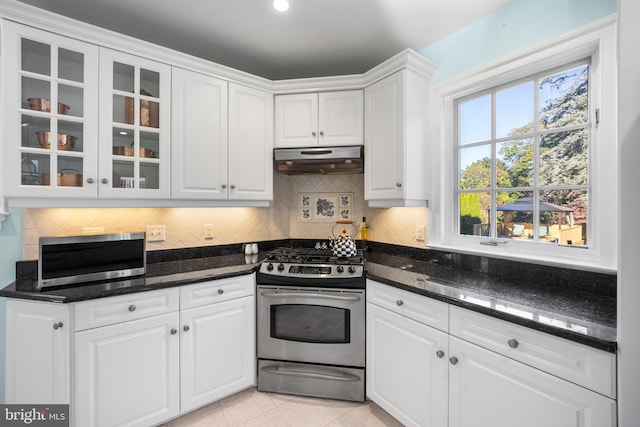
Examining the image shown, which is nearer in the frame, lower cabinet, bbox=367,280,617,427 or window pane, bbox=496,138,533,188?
lower cabinet, bbox=367,280,617,427

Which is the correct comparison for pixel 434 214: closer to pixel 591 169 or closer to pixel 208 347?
pixel 591 169

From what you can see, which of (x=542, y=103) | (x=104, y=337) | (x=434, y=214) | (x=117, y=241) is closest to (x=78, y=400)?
(x=104, y=337)

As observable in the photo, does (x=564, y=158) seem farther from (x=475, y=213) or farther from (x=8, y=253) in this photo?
(x=8, y=253)

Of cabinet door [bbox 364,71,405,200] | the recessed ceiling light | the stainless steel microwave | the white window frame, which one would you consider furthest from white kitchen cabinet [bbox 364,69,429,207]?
the stainless steel microwave

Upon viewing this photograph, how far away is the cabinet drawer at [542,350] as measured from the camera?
3.05 ft

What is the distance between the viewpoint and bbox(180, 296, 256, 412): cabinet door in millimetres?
1757

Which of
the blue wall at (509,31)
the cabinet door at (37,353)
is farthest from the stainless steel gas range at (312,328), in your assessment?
the blue wall at (509,31)

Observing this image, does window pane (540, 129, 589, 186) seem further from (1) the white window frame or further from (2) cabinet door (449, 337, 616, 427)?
(2) cabinet door (449, 337, 616, 427)

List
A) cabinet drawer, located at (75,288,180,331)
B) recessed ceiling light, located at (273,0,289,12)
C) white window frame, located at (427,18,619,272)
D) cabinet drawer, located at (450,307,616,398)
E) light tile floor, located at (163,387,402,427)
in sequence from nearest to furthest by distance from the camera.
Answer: cabinet drawer, located at (450,307,616,398), white window frame, located at (427,18,619,272), cabinet drawer, located at (75,288,180,331), recessed ceiling light, located at (273,0,289,12), light tile floor, located at (163,387,402,427)

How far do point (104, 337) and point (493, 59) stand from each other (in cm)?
275

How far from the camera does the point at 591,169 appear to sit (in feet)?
4.74

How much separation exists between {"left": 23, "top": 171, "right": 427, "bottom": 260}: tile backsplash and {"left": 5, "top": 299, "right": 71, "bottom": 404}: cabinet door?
1.55 ft

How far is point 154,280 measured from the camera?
5.54ft

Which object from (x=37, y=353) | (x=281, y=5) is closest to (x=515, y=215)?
(x=281, y=5)
